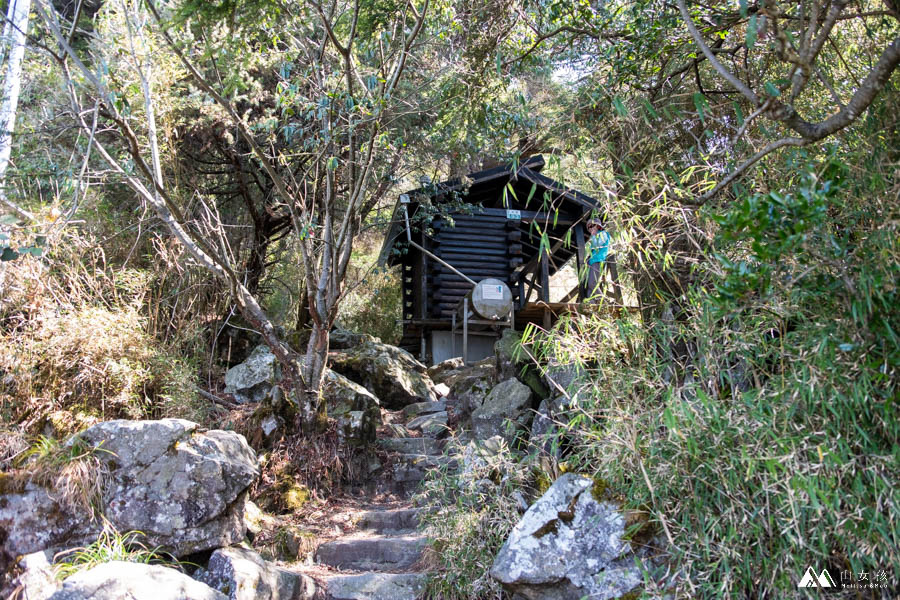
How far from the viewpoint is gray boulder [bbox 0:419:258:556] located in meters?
4.36

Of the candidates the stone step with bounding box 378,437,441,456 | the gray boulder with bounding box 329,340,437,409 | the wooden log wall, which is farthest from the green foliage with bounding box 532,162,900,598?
the wooden log wall

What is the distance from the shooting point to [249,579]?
4.28 metres

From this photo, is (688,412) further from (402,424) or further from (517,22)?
(402,424)

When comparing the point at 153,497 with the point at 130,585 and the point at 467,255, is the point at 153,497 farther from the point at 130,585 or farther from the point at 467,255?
the point at 467,255

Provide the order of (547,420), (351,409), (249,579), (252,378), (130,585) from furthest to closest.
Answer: (252,378) → (351,409) → (547,420) → (249,579) → (130,585)

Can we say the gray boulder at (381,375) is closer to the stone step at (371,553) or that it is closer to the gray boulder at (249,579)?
the stone step at (371,553)

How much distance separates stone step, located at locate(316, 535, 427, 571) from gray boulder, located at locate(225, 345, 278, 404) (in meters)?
2.98

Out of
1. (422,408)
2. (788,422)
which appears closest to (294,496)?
(422,408)

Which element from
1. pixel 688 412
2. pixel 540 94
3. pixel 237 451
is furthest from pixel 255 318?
pixel 540 94

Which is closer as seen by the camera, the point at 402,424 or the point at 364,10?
the point at 364,10

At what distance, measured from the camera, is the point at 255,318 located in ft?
21.3

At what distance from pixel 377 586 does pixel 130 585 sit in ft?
5.55

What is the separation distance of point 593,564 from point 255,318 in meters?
4.11

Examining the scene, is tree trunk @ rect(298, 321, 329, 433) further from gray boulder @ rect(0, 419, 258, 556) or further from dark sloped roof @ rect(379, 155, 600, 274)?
dark sloped roof @ rect(379, 155, 600, 274)
